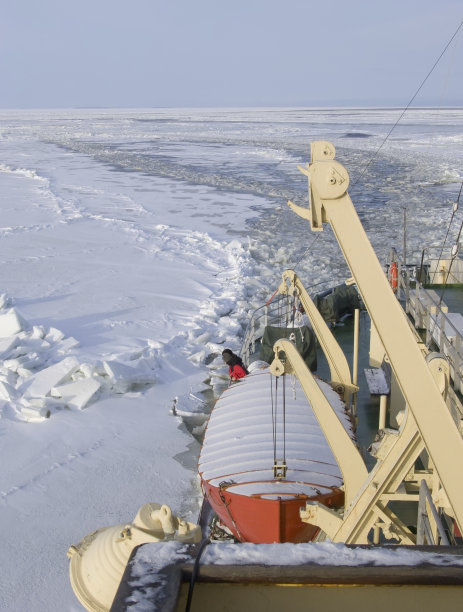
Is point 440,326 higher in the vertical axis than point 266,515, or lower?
higher

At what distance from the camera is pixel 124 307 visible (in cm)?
1122

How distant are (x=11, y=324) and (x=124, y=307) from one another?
2433mm

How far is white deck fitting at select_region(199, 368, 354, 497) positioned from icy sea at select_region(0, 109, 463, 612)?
2.89ft

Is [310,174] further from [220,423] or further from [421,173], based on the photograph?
[421,173]

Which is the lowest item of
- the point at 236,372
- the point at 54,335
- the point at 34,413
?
the point at 34,413

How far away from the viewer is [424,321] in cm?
749

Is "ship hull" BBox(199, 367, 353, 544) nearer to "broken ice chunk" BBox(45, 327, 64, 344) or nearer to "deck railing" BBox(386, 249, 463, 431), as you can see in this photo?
"deck railing" BBox(386, 249, 463, 431)

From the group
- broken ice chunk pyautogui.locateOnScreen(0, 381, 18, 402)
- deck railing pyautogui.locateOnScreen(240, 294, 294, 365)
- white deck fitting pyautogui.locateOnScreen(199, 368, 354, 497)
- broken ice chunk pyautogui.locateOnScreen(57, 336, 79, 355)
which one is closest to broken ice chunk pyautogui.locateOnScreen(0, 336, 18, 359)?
broken ice chunk pyautogui.locateOnScreen(57, 336, 79, 355)

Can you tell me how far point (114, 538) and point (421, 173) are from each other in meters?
29.1

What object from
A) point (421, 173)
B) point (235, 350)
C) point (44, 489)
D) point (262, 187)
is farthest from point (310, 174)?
point (421, 173)

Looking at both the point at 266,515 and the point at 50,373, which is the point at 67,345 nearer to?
the point at 50,373

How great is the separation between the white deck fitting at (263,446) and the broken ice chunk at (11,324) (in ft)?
15.7

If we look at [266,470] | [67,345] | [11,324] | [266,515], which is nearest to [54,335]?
[67,345]

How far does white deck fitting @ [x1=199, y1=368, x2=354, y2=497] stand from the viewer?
443 centimetres
